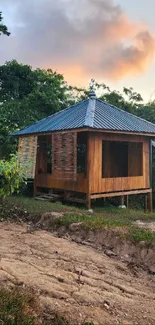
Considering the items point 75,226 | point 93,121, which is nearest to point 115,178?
point 93,121

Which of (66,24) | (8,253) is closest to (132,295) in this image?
(8,253)

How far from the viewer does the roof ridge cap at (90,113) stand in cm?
1077

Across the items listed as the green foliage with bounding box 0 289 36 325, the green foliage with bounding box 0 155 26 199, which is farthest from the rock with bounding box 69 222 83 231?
the green foliage with bounding box 0 289 36 325

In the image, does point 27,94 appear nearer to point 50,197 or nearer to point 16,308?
point 50,197

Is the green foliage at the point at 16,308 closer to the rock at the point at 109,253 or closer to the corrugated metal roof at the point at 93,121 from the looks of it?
the rock at the point at 109,253

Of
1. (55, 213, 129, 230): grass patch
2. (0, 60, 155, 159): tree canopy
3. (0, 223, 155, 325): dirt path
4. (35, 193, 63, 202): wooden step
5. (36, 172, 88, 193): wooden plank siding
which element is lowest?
(0, 223, 155, 325): dirt path

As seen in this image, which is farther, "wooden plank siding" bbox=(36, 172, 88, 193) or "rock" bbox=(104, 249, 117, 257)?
"wooden plank siding" bbox=(36, 172, 88, 193)

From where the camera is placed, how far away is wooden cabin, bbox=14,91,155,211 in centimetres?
1127

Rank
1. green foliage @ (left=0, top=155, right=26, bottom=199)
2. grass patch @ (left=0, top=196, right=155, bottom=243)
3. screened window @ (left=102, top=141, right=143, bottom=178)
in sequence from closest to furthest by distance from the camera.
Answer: green foliage @ (left=0, top=155, right=26, bottom=199), grass patch @ (left=0, top=196, right=155, bottom=243), screened window @ (left=102, top=141, right=143, bottom=178)

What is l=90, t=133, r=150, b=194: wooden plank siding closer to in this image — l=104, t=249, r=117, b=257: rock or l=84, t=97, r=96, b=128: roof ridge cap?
Result: l=84, t=97, r=96, b=128: roof ridge cap

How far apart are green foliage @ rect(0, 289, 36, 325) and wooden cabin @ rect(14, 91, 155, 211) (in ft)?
23.3

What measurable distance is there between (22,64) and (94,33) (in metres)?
7.45

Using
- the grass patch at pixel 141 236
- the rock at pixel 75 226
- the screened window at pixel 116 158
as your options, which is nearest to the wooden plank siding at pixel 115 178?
the screened window at pixel 116 158

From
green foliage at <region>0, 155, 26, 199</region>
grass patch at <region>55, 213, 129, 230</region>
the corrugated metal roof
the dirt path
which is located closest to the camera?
the dirt path
